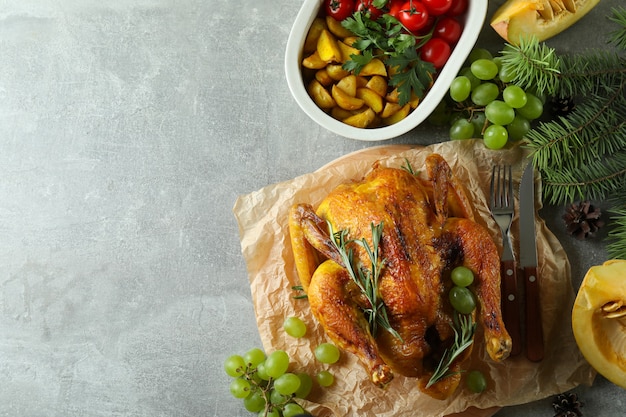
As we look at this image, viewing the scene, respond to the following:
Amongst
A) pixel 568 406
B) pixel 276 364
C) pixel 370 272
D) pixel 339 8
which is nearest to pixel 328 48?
pixel 339 8

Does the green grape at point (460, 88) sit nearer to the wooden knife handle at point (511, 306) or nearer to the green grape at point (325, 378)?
the wooden knife handle at point (511, 306)

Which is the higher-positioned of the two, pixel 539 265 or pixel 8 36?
pixel 8 36

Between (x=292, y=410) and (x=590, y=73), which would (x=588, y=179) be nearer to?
(x=590, y=73)

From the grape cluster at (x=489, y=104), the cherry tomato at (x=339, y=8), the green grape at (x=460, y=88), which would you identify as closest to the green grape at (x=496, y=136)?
the grape cluster at (x=489, y=104)

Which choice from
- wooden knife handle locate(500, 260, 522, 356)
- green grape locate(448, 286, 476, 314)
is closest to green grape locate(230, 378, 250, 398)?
green grape locate(448, 286, 476, 314)

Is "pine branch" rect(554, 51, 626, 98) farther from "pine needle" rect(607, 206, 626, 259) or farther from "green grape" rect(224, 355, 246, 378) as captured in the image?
"green grape" rect(224, 355, 246, 378)

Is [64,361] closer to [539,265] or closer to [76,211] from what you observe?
[76,211]

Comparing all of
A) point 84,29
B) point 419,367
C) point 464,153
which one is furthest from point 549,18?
point 84,29
